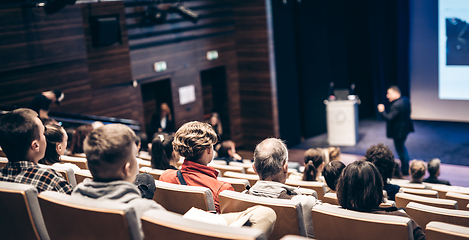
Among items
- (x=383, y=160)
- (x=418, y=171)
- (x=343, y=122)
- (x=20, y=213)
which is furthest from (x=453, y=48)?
(x=20, y=213)

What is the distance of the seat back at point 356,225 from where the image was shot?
180cm

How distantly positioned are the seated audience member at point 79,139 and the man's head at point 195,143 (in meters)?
2.19

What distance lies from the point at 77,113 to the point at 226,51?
11.3ft

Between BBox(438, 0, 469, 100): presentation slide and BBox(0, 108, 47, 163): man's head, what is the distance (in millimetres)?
8238

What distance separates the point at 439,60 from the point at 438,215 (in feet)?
24.2

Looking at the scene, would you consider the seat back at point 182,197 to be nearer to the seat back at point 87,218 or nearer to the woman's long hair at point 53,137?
the seat back at point 87,218

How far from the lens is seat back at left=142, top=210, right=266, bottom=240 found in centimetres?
134

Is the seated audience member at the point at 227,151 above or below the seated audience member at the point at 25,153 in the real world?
below

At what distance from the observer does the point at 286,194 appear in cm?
217

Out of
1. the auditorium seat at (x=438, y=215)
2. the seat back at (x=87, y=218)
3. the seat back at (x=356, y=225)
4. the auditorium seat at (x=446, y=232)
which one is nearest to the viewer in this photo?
the seat back at (x=87, y=218)

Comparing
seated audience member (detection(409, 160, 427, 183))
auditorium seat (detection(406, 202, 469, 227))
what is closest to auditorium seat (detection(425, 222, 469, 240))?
auditorium seat (detection(406, 202, 469, 227))

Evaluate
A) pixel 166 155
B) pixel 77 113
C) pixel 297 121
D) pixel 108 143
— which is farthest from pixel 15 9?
pixel 297 121

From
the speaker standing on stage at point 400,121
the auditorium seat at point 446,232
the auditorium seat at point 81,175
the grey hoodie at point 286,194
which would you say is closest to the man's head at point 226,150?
the speaker standing on stage at point 400,121

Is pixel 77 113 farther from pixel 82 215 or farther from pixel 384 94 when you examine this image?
pixel 384 94
